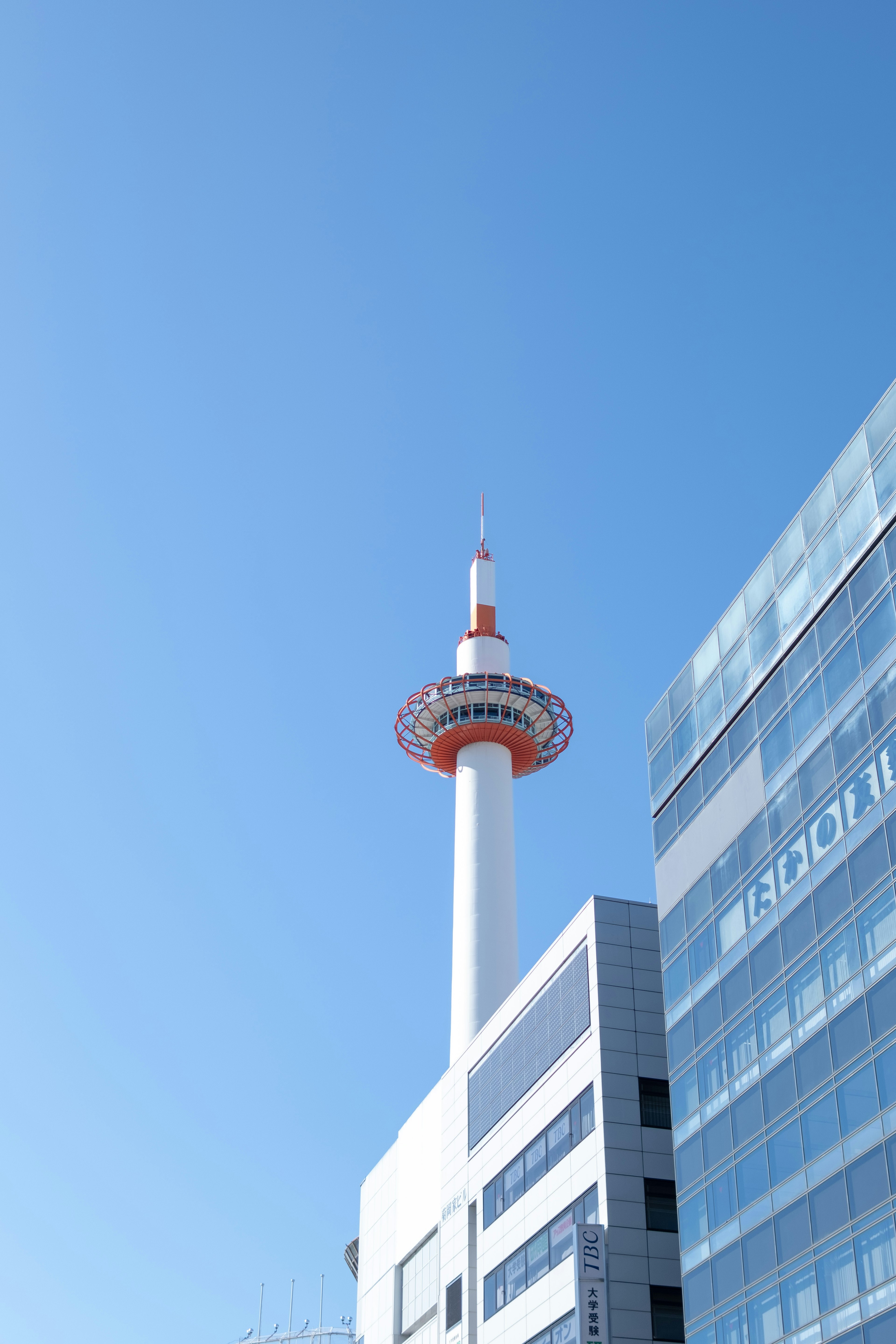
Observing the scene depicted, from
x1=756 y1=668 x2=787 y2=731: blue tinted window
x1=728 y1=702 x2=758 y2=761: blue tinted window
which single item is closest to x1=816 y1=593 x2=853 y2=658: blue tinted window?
x1=756 y1=668 x2=787 y2=731: blue tinted window

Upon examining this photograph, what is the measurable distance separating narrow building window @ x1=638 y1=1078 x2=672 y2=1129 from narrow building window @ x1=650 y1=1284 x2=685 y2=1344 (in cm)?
502

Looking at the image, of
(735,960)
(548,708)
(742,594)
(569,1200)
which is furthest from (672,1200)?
(548,708)

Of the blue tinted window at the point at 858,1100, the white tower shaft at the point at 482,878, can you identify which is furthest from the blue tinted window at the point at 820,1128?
the white tower shaft at the point at 482,878

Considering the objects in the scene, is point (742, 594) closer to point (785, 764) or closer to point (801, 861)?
point (785, 764)

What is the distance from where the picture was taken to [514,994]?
2510 inches

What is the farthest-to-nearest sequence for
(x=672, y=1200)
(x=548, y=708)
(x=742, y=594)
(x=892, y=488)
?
(x=548, y=708) < (x=672, y=1200) < (x=742, y=594) < (x=892, y=488)

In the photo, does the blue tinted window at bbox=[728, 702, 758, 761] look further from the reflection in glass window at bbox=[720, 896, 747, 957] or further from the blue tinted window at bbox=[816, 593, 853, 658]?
the reflection in glass window at bbox=[720, 896, 747, 957]

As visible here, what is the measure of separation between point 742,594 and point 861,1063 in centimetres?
1616

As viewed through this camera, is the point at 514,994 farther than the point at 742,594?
Yes

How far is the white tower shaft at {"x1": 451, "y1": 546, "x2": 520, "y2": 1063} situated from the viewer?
278 ft

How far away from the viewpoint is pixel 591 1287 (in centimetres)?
4925

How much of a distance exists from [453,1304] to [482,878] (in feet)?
95.8

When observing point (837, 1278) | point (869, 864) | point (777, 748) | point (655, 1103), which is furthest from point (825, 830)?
point (655, 1103)

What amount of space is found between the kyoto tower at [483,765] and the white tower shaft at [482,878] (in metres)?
0.07
